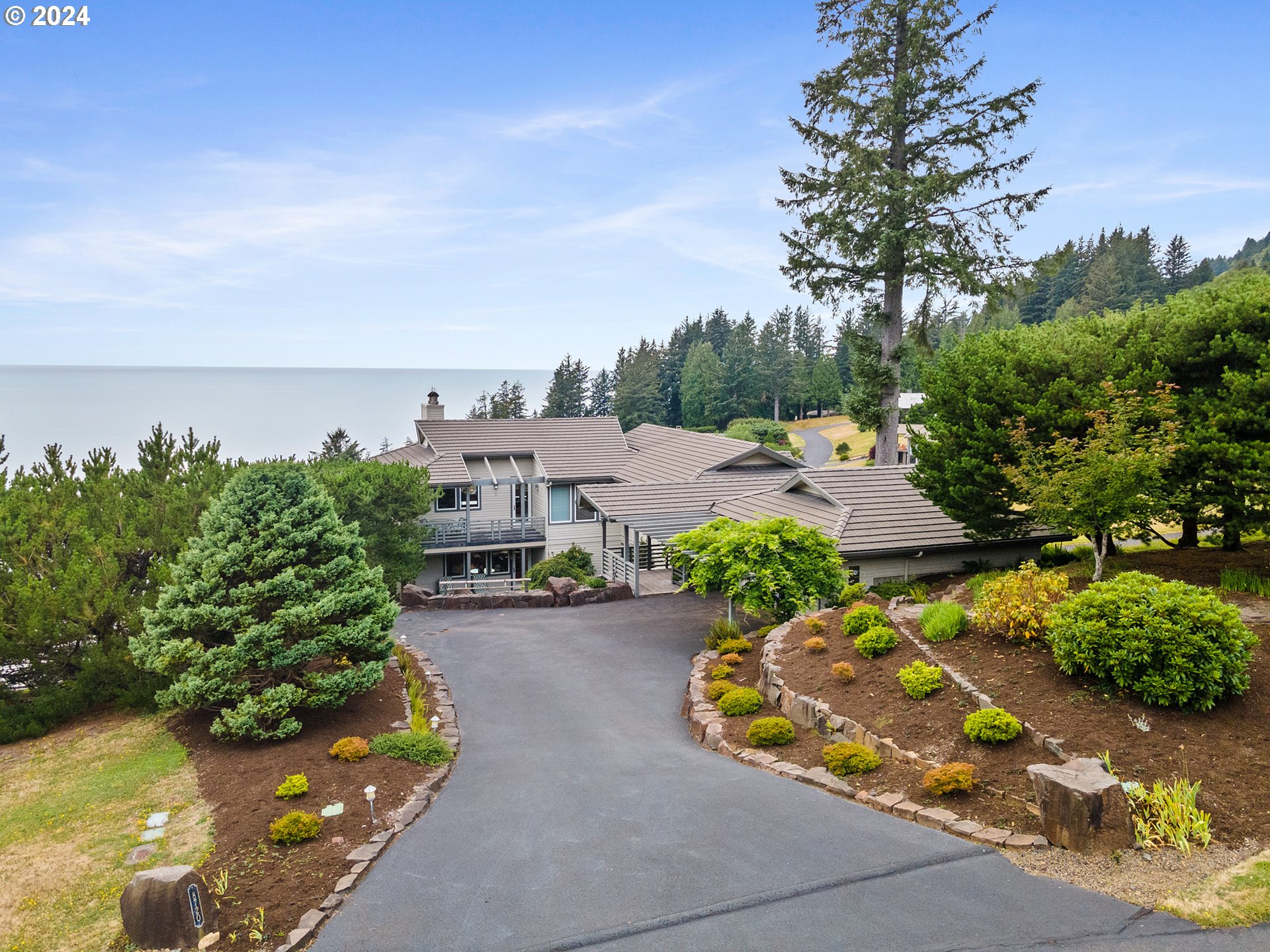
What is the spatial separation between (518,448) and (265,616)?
24.0 m

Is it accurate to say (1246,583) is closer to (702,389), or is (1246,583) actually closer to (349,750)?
(349,750)

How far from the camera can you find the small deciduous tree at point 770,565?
58.6 ft

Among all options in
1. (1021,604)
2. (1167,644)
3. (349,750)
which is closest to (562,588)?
(349,750)

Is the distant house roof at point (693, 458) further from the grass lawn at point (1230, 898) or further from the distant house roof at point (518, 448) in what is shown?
the grass lawn at point (1230, 898)

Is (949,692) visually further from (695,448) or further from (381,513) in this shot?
(695,448)

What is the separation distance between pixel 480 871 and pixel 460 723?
5941mm

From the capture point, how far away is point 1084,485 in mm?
14680

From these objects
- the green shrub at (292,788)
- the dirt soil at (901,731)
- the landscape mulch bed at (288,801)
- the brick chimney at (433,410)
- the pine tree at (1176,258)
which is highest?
the pine tree at (1176,258)

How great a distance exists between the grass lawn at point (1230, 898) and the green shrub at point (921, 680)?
4.55m

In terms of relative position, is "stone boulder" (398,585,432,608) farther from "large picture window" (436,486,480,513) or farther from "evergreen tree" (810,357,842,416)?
"evergreen tree" (810,357,842,416)

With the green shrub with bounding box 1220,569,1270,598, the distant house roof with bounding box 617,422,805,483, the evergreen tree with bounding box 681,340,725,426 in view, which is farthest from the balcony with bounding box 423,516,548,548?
the evergreen tree with bounding box 681,340,725,426

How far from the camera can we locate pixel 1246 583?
14.8 meters

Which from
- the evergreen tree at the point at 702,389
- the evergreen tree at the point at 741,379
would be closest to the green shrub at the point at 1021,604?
the evergreen tree at the point at 702,389

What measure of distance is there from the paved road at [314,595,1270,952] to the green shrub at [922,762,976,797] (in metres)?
0.63
